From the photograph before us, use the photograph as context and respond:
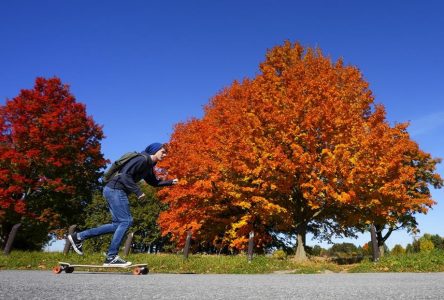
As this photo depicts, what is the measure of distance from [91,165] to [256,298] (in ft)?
92.5

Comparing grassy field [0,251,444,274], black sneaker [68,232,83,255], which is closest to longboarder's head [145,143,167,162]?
black sneaker [68,232,83,255]

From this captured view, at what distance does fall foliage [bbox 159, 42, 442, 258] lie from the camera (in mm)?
17500

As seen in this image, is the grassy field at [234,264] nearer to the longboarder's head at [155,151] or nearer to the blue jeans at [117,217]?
the blue jeans at [117,217]

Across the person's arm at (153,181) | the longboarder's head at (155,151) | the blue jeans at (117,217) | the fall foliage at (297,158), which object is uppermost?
the fall foliage at (297,158)

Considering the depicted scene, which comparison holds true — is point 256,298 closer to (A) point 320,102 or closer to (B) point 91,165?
(A) point 320,102

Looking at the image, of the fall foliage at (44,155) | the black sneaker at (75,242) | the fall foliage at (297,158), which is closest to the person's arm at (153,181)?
the black sneaker at (75,242)

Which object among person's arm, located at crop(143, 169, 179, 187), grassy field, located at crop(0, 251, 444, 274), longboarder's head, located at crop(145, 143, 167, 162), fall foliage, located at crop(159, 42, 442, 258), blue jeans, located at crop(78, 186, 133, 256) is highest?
fall foliage, located at crop(159, 42, 442, 258)

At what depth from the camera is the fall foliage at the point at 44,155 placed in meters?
25.1

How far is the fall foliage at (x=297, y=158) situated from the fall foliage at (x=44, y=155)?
816 cm

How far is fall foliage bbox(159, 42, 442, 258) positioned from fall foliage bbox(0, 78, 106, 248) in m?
8.16

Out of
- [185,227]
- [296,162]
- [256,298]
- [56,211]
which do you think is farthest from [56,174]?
[256,298]

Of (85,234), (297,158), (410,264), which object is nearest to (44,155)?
(297,158)

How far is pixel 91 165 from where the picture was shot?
29984mm

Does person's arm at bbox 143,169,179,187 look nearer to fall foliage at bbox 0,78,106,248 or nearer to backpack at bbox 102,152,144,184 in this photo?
backpack at bbox 102,152,144,184
